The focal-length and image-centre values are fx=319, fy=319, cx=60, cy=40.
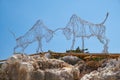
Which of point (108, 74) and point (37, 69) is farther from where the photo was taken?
point (37, 69)

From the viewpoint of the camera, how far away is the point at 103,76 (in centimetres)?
478

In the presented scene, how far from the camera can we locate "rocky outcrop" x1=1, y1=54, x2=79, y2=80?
337 inches

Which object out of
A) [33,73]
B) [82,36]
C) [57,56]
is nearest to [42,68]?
[33,73]

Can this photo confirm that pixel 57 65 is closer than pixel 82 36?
Yes

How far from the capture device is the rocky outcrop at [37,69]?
8570 mm

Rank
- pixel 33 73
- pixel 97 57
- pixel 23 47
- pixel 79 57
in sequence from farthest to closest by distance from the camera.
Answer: pixel 23 47, pixel 79 57, pixel 97 57, pixel 33 73

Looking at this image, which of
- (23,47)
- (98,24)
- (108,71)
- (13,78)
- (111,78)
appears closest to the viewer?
(111,78)

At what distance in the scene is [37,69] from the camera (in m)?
9.12

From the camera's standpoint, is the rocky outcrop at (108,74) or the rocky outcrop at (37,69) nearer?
the rocky outcrop at (108,74)

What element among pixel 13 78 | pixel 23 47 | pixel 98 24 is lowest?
pixel 13 78

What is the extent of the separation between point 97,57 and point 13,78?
4678 millimetres

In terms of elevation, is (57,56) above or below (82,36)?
below

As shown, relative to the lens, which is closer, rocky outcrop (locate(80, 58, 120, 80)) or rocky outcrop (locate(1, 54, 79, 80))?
rocky outcrop (locate(80, 58, 120, 80))

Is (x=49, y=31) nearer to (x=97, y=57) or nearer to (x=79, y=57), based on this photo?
(x=79, y=57)
